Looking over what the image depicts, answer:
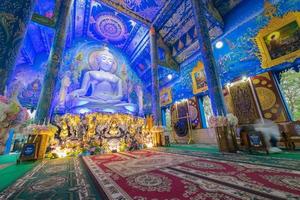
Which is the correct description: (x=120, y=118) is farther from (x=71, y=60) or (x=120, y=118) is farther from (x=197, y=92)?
(x=71, y=60)

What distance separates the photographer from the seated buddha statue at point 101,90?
7.21m

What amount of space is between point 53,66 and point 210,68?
5.98 meters

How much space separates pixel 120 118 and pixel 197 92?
212 inches

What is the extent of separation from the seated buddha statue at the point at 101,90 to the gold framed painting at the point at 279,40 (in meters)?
7.48

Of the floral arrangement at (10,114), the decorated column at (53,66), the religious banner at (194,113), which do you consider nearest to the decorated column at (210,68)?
the religious banner at (194,113)

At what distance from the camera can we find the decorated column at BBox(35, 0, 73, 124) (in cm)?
434

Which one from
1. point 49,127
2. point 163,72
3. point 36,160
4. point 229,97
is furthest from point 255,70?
point 36,160

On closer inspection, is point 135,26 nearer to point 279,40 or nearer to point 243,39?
point 243,39

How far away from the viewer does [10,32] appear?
1248mm

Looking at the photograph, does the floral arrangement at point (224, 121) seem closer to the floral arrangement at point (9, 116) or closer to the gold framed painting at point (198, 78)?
the gold framed painting at point (198, 78)

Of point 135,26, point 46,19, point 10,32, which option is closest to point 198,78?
point 135,26

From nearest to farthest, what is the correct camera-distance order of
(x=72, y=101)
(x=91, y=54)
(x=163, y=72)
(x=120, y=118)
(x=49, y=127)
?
(x=49, y=127), (x=120, y=118), (x=72, y=101), (x=91, y=54), (x=163, y=72)

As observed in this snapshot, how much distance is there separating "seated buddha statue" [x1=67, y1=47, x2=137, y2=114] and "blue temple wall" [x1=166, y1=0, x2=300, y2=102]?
622cm

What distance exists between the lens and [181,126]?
8953mm
